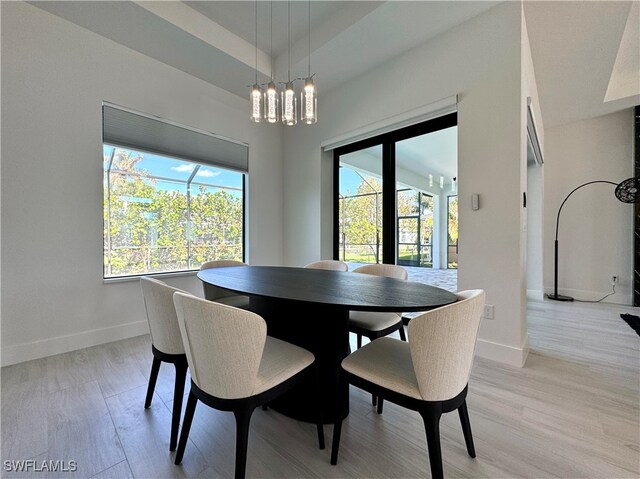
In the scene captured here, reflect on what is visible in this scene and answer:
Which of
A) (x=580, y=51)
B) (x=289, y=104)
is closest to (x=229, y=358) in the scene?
(x=289, y=104)

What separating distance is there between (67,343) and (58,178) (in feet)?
4.93

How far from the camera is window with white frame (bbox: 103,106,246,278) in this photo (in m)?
2.88

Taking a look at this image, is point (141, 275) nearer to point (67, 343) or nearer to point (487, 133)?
point (67, 343)

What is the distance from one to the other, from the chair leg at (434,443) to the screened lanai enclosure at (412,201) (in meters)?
2.21

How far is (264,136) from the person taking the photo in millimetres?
4117

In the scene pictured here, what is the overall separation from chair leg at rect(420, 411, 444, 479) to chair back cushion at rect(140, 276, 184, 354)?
120 centimetres

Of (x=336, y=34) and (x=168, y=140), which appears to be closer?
(x=336, y=34)

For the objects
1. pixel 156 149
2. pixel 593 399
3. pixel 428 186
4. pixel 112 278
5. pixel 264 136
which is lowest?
pixel 593 399

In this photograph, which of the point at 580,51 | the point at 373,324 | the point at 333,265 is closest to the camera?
the point at 373,324

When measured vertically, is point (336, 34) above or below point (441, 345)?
above

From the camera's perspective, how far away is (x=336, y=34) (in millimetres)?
2678

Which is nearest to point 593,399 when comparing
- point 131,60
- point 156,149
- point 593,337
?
Answer: point 593,337

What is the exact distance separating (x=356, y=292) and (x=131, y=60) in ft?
11.2

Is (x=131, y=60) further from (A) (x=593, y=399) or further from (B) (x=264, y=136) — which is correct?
(A) (x=593, y=399)
